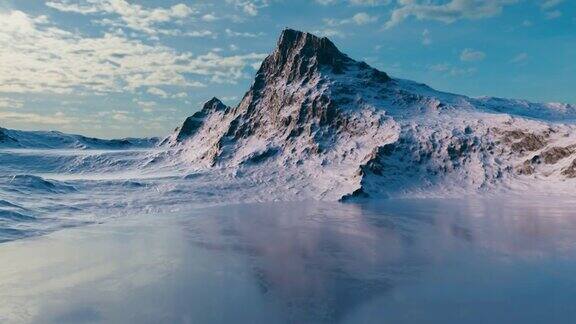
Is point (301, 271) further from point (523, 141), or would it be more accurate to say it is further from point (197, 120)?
point (197, 120)

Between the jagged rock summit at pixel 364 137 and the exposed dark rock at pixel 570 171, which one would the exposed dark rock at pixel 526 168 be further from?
the exposed dark rock at pixel 570 171

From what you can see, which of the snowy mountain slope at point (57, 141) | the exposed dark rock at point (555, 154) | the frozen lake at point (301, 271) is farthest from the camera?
the snowy mountain slope at point (57, 141)

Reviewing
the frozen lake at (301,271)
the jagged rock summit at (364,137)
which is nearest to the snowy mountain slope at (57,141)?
the jagged rock summit at (364,137)

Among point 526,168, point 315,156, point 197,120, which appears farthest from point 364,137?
point 197,120

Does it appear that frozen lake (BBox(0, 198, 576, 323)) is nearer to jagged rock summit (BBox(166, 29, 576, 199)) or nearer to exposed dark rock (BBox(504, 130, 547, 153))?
jagged rock summit (BBox(166, 29, 576, 199))

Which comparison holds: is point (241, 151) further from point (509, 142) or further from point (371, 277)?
point (371, 277)

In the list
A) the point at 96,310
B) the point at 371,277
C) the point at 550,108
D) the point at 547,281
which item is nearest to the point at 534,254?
the point at 547,281
